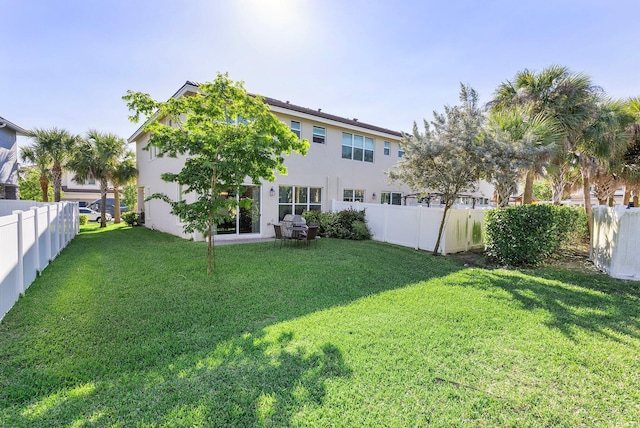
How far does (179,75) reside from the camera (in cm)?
1227

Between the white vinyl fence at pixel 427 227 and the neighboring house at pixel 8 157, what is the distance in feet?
71.4

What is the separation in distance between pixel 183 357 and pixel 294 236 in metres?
8.09

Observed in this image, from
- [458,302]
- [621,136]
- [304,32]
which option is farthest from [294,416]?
[621,136]

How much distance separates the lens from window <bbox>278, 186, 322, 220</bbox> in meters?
14.8

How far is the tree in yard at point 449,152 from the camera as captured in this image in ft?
29.5

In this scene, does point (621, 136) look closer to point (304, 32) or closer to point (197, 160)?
point (304, 32)

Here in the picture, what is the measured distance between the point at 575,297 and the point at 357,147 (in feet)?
43.1

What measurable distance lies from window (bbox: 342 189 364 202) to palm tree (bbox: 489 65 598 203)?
340 inches

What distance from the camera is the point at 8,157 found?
60.8 ft

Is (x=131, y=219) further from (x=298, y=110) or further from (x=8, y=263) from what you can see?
(x=8, y=263)

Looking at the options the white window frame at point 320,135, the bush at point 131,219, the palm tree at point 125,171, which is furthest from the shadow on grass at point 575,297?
the palm tree at point 125,171

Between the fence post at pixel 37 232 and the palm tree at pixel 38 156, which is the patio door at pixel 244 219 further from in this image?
the palm tree at pixel 38 156

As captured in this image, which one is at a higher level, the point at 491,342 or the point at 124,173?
the point at 124,173

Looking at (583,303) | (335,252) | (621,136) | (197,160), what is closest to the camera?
(583,303)
